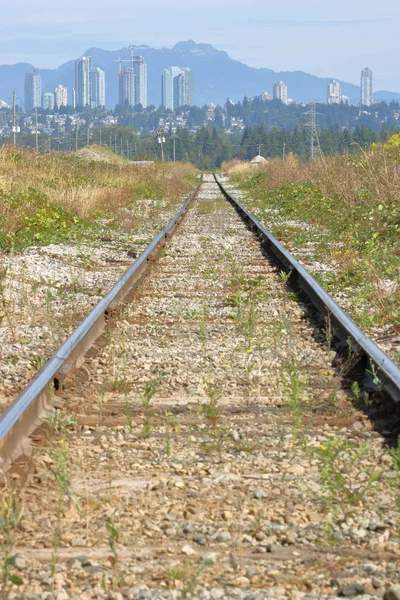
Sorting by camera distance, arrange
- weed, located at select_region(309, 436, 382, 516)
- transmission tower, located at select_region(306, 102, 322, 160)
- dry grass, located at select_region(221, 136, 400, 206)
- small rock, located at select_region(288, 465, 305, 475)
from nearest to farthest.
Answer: weed, located at select_region(309, 436, 382, 516) → small rock, located at select_region(288, 465, 305, 475) → dry grass, located at select_region(221, 136, 400, 206) → transmission tower, located at select_region(306, 102, 322, 160)

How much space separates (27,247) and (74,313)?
479cm

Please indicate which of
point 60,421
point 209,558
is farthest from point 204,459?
point 209,558

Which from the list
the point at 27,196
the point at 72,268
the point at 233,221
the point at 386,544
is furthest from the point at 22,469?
the point at 233,221

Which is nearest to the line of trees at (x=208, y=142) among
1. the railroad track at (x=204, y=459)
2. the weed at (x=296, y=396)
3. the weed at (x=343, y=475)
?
the railroad track at (x=204, y=459)

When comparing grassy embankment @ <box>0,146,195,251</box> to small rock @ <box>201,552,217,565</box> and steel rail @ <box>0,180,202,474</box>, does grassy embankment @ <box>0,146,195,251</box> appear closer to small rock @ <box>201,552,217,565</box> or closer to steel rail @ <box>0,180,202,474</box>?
steel rail @ <box>0,180,202,474</box>

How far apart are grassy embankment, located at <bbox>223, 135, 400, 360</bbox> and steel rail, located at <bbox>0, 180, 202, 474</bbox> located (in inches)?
71.3

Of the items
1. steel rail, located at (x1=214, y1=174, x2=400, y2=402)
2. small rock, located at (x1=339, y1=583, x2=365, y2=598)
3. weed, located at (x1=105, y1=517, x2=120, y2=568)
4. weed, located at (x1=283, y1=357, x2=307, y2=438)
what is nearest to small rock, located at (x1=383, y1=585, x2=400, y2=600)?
small rock, located at (x1=339, y1=583, x2=365, y2=598)

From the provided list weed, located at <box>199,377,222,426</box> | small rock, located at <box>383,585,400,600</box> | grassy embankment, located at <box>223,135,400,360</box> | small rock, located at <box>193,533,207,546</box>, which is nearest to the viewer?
small rock, located at <box>383,585,400,600</box>

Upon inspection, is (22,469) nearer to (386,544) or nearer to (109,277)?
(386,544)

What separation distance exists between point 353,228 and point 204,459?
9397mm

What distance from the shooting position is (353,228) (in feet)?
42.1

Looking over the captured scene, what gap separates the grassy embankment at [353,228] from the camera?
7.63 m

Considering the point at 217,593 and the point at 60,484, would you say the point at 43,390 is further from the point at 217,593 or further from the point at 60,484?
the point at 217,593

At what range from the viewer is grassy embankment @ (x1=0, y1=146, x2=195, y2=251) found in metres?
12.3
